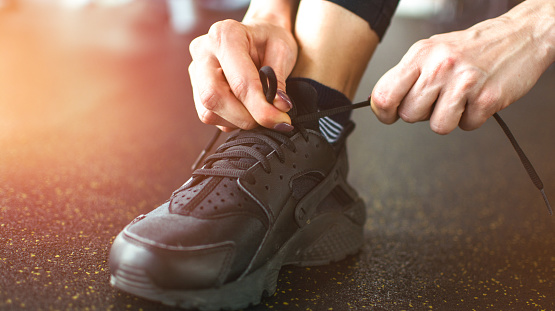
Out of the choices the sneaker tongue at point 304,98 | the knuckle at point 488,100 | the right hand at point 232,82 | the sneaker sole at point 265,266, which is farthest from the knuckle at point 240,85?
the knuckle at point 488,100

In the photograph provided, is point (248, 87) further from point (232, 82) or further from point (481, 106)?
point (481, 106)

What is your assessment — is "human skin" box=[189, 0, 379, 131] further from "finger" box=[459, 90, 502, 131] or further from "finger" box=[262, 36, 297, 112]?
"finger" box=[459, 90, 502, 131]

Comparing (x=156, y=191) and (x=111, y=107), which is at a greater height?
(x=156, y=191)

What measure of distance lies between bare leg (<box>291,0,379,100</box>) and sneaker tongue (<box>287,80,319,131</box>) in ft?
0.25

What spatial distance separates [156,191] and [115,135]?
468 millimetres

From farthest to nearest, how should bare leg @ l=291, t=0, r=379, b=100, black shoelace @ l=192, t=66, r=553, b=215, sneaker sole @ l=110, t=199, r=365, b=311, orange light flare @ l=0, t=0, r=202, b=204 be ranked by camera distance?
1. orange light flare @ l=0, t=0, r=202, b=204
2. bare leg @ l=291, t=0, r=379, b=100
3. black shoelace @ l=192, t=66, r=553, b=215
4. sneaker sole @ l=110, t=199, r=365, b=311

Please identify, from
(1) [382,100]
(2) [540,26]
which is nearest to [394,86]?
(1) [382,100]

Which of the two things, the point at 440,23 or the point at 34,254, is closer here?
the point at 34,254

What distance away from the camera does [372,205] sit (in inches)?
39.1

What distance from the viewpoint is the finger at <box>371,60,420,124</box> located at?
61 centimetres

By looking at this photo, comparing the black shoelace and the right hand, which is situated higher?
the right hand

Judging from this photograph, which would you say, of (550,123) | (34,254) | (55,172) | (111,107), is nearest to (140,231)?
(34,254)

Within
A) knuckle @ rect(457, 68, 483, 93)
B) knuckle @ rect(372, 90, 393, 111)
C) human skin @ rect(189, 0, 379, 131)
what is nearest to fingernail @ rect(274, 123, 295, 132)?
human skin @ rect(189, 0, 379, 131)

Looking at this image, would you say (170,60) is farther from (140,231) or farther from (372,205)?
(140,231)
